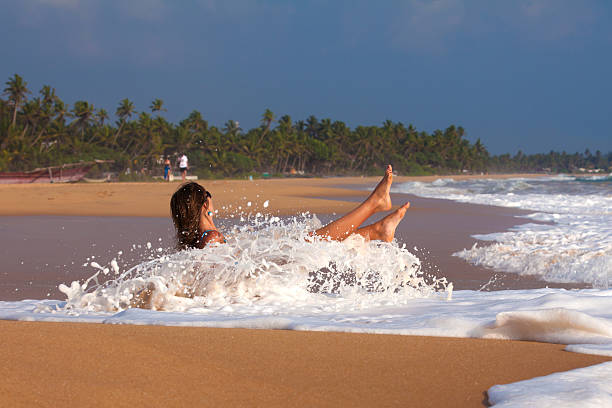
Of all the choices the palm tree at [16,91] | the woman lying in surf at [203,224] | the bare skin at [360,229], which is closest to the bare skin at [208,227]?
the woman lying in surf at [203,224]

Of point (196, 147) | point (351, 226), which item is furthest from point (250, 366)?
point (196, 147)

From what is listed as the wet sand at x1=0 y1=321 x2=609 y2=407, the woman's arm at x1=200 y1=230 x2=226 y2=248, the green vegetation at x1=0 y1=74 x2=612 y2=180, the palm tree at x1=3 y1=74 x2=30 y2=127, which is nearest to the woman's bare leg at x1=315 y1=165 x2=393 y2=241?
the woman's arm at x1=200 y1=230 x2=226 y2=248

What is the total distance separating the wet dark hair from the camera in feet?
15.6

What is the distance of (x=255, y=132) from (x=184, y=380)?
89.8 meters

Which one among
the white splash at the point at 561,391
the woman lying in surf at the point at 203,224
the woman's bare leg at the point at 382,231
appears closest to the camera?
the white splash at the point at 561,391

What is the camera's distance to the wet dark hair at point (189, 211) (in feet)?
15.6

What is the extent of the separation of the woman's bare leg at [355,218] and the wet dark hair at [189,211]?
3.15 feet

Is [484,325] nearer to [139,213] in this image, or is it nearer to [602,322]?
[602,322]

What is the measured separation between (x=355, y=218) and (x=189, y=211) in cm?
137

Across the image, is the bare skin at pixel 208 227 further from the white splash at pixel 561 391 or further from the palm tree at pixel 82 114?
the palm tree at pixel 82 114

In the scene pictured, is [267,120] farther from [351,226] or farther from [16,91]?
[351,226]

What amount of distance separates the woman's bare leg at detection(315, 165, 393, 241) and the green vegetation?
23999 millimetres

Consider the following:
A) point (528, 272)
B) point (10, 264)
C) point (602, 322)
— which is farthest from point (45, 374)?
point (528, 272)

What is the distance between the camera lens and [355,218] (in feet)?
16.6
